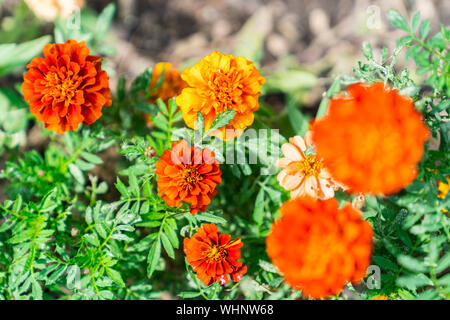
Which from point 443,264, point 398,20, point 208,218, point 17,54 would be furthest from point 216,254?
point 17,54

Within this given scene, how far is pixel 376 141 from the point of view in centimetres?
97

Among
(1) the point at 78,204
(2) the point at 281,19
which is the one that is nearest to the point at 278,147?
(1) the point at 78,204

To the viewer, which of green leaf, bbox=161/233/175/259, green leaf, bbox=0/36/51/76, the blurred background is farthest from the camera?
the blurred background

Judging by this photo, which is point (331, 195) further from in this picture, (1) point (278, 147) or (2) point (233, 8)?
(2) point (233, 8)

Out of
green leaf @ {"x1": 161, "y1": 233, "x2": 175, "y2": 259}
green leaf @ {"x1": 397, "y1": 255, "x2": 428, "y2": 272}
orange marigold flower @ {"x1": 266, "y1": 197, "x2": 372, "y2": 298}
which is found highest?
orange marigold flower @ {"x1": 266, "y1": 197, "x2": 372, "y2": 298}

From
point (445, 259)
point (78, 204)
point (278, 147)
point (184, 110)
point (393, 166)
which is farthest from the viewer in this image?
point (78, 204)

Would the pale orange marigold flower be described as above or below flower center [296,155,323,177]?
above

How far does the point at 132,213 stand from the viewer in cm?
133

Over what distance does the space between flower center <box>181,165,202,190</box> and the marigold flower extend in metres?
0.29

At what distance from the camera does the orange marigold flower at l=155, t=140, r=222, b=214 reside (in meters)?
1.23

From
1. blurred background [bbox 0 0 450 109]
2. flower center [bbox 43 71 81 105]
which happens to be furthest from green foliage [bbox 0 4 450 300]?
blurred background [bbox 0 0 450 109]

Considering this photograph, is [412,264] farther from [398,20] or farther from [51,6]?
[51,6]

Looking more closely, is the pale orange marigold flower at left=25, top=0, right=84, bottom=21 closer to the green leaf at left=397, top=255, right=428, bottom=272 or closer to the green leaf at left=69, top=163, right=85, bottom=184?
the green leaf at left=69, top=163, right=85, bottom=184
